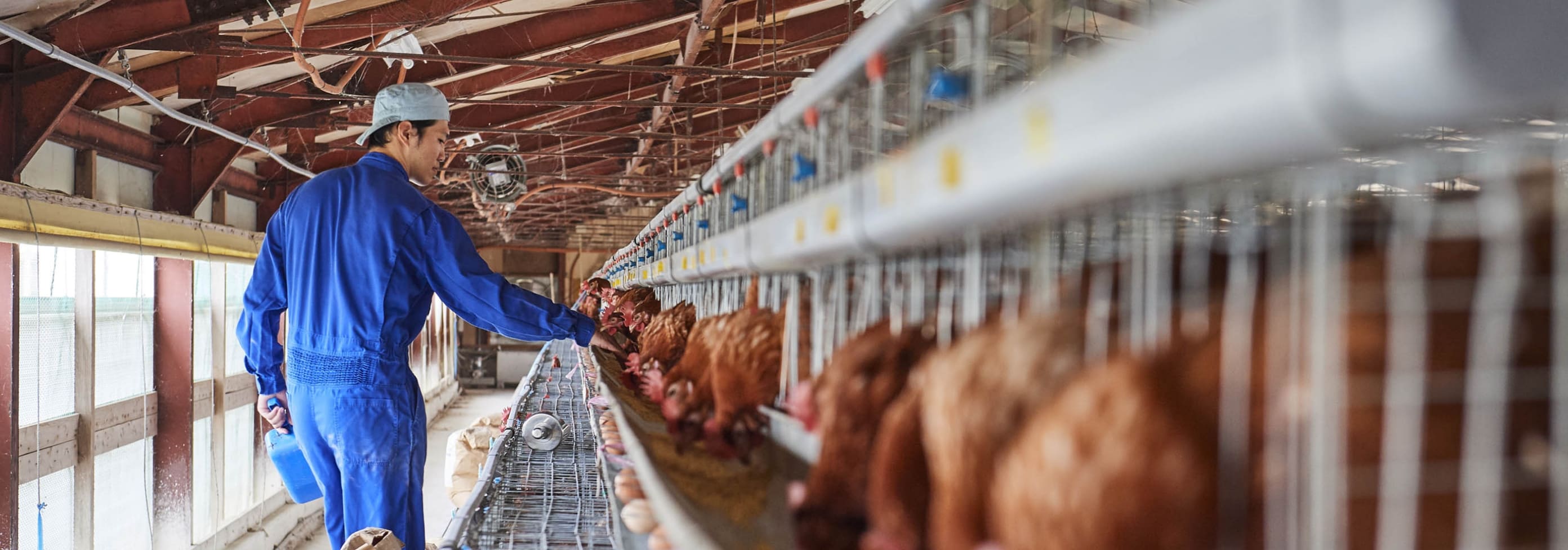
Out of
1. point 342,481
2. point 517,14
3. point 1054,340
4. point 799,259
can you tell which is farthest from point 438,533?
point 1054,340

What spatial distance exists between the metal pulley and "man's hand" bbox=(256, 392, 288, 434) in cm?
75

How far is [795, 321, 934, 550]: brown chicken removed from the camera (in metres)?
1.15

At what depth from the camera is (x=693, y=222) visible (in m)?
3.10

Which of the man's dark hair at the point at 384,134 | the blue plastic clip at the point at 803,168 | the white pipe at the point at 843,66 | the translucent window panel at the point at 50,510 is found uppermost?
the man's dark hair at the point at 384,134

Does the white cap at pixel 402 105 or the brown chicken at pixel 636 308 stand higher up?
the white cap at pixel 402 105

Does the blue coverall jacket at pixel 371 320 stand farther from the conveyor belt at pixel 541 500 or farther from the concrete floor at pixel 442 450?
the conveyor belt at pixel 541 500

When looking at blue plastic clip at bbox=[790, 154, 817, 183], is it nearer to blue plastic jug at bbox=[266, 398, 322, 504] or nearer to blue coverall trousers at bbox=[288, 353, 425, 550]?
blue coverall trousers at bbox=[288, 353, 425, 550]

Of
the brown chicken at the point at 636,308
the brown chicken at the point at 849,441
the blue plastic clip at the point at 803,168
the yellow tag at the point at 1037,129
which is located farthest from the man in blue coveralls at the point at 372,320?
the yellow tag at the point at 1037,129

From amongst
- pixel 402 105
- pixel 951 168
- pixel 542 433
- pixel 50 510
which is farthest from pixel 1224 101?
pixel 50 510

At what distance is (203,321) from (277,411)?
5396 mm

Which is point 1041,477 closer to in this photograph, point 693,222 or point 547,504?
point 547,504

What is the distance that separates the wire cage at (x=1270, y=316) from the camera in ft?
1.72

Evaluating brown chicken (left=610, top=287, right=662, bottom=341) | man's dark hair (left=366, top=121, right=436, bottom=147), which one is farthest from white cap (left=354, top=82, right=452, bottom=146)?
brown chicken (left=610, top=287, right=662, bottom=341)

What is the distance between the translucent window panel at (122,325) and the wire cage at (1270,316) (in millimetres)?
5554
